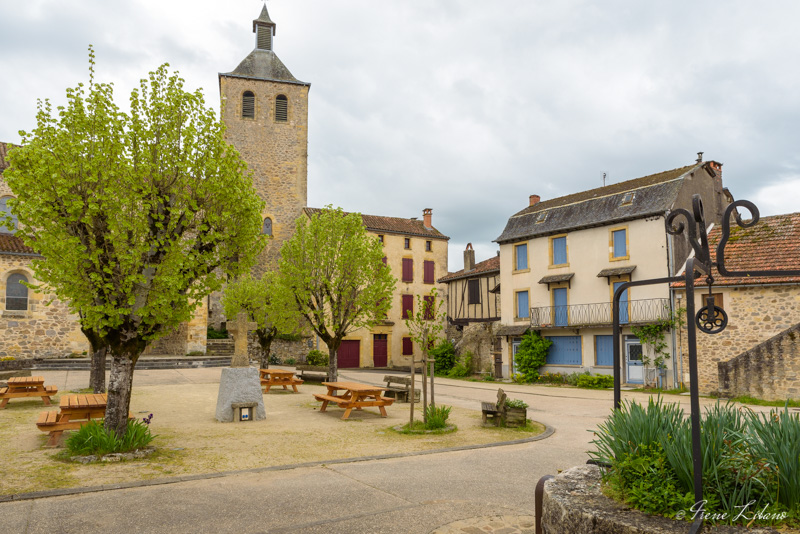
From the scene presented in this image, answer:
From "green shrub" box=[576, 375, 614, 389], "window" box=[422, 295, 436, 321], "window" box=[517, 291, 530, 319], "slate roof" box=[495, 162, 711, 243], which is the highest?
"slate roof" box=[495, 162, 711, 243]

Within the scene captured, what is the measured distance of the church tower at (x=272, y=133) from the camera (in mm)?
35844

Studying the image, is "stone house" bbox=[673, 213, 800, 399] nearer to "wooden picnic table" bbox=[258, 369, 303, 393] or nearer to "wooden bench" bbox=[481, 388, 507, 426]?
"wooden bench" bbox=[481, 388, 507, 426]

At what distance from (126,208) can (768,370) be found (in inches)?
635

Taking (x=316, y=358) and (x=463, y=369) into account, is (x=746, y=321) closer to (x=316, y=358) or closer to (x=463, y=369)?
(x=463, y=369)

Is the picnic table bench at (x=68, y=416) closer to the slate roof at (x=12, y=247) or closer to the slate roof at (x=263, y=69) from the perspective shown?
the slate roof at (x=12, y=247)

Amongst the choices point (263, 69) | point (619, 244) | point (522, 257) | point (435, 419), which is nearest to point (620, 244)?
point (619, 244)

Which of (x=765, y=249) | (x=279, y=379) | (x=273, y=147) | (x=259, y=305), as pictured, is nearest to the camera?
(x=279, y=379)

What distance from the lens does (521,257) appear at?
84.6ft

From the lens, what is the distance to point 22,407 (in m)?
12.7

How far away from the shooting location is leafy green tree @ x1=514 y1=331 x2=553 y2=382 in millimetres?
23703

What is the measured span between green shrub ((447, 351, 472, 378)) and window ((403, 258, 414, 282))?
838 cm

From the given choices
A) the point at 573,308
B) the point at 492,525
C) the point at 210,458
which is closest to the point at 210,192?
the point at 210,458

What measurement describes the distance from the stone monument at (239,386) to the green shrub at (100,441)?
3095 millimetres

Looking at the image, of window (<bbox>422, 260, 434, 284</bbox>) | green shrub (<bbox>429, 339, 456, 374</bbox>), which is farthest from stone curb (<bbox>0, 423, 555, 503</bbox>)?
window (<bbox>422, 260, 434, 284</bbox>)
